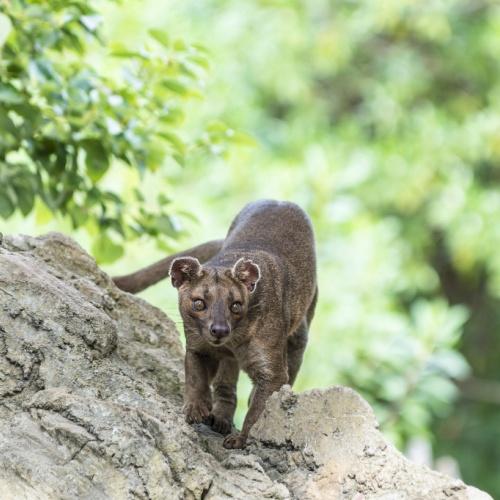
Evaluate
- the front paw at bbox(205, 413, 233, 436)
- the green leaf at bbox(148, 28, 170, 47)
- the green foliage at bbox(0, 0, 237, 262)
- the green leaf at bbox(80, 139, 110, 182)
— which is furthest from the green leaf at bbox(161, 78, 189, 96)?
the front paw at bbox(205, 413, 233, 436)

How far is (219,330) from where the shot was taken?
5867mm

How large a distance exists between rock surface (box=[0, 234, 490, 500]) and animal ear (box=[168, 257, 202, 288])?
15.3 inches

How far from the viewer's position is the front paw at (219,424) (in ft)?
20.5

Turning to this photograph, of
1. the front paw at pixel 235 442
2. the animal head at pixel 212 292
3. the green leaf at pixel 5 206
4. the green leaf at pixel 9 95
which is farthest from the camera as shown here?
the green leaf at pixel 5 206

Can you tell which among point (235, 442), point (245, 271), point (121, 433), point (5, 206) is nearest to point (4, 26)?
point (5, 206)

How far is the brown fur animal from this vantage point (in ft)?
20.0

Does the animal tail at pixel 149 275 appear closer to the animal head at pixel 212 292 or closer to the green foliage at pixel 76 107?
the green foliage at pixel 76 107

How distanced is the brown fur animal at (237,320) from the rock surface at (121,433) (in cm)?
21

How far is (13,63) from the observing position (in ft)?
23.7

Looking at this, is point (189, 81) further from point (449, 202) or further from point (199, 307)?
point (449, 202)

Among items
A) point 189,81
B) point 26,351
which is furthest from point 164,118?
point 26,351

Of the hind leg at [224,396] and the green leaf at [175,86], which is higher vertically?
the green leaf at [175,86]

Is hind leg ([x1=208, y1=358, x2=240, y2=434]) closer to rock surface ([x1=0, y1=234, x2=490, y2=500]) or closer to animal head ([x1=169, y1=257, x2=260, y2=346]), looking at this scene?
rock surface ([x1=0, y1=234, x2=490, y2=500])

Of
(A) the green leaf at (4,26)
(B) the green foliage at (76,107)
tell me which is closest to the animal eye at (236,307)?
(B) the green foliage at (76,107)
